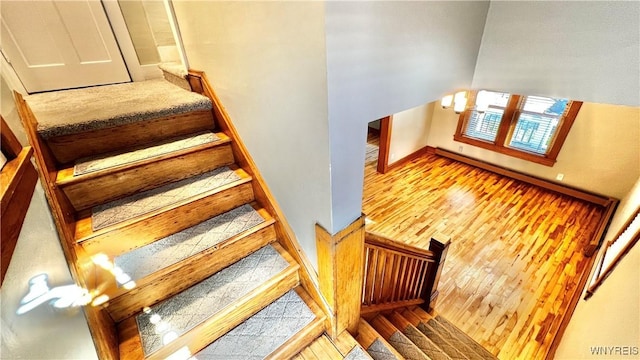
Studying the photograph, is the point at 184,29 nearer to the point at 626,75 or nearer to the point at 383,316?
the point at 626,75

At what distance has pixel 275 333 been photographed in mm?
1336

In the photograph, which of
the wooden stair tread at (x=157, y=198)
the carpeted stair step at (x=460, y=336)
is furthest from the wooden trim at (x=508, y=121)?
the wooden stair tread at (x=157, y=198)

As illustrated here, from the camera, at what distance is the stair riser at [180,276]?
1220 mm

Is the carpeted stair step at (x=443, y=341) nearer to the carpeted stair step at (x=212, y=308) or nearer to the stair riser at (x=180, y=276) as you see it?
the carpeted stair step at (x=212, y=308)

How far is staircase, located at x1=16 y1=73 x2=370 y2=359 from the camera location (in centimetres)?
121

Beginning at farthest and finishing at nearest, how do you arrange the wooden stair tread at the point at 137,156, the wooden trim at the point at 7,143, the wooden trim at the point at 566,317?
the wooden trim at the point at 566,317 < the wooden stair tread at the point at 137,156 < the wooden trim at the point at 7,143

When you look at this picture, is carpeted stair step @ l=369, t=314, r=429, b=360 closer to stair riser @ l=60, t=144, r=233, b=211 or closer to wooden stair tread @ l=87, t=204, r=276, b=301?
wooden stair tread @ l=87, t=204, r=276, b=301

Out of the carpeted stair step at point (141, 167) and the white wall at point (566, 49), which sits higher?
the white wall at point (566, 49)

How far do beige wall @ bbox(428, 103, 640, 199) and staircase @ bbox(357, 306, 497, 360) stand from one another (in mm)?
3234

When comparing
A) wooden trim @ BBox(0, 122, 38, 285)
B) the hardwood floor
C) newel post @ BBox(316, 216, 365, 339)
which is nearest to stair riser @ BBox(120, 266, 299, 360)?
newel post @ BBox(316, 216, 365, 339)

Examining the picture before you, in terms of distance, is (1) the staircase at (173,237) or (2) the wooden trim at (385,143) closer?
(1) the staircase at (173,237)

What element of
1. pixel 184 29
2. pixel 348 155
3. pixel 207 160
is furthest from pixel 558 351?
pixel 184 29

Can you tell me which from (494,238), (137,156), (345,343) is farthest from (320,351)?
(494,238)

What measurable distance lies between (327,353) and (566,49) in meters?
1.74
